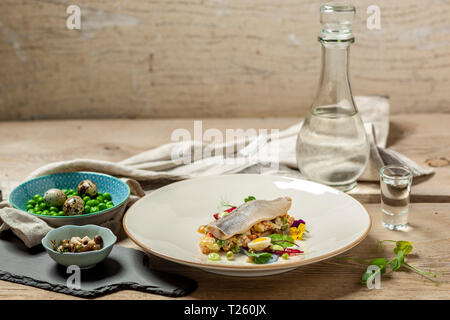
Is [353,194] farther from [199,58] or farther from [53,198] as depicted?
[199,58]

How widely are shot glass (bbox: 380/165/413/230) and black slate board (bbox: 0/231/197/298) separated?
404 millimetres

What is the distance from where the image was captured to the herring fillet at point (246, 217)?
0.92m

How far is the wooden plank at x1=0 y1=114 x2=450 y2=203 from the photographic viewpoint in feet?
4.19


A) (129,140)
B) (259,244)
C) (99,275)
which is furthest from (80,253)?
(129,140)

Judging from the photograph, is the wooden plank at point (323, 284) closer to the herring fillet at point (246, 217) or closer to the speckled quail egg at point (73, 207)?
the herring fillet at point (246, 217)

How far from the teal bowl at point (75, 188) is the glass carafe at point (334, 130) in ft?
A: 1.25

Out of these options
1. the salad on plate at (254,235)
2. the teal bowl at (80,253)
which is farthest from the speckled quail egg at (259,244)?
the teal bowl at (80,253)

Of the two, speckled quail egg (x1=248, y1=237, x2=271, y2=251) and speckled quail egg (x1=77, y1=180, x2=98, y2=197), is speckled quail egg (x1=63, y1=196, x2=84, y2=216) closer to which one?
speckled quail egg (x1=77, y1=180, x2=98, y2=197)

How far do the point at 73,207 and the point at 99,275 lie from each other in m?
0.18

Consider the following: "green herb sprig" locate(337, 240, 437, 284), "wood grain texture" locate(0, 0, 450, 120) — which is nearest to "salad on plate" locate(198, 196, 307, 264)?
"green herb sprig" locate(337, 240, 437, 284)
